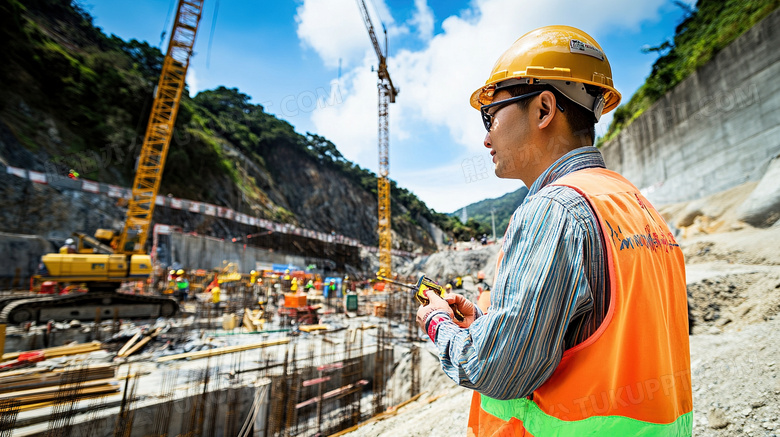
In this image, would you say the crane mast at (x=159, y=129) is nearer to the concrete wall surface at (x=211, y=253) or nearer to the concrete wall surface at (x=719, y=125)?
the concrete wall surface at (x=211, y=253)

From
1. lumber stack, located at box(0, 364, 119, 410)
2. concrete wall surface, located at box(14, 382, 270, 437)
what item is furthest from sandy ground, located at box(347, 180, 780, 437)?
lumber stack, located at box(0, 364, 119, 410)

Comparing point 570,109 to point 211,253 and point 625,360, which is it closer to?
point 625,360

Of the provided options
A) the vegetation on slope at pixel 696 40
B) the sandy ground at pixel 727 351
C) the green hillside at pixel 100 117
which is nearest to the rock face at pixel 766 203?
the sandy ground at pixel 727 351

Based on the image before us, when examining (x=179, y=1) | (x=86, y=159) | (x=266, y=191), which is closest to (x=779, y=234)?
(x=179, y=1)

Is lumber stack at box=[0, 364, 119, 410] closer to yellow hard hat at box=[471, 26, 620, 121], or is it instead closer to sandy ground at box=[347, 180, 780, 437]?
sandy ground at box=[347, 180, 780, 437]

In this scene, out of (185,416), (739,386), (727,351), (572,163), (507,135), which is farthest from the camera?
(185,416)

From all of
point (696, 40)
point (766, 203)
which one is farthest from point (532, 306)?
point (696, 40)

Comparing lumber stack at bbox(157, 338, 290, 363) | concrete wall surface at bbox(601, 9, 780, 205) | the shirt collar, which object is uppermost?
concrete wall surface at bbox(601, 9, 780, 205)

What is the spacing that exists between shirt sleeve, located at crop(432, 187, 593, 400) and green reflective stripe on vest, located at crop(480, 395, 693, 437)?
0.09 metres

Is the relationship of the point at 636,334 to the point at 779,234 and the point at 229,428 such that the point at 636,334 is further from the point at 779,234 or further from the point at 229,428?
the point at 779,234

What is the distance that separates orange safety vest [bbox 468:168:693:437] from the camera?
2.10 feet

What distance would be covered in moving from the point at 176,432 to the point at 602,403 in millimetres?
6590

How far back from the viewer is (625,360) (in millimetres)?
646

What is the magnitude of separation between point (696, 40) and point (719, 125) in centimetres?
655
